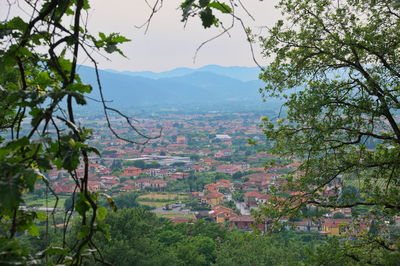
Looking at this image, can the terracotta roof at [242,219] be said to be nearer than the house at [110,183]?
Yes

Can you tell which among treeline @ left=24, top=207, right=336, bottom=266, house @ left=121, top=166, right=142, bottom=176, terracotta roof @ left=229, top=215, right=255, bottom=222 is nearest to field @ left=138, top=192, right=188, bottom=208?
house @ left=121, top=166, right=142, bottom=176

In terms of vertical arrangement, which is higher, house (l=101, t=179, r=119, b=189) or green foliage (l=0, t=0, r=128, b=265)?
green foliage (l=0, t=0, r=128, b=265)

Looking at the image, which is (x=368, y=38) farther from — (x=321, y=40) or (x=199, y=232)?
(x=199, y=232)

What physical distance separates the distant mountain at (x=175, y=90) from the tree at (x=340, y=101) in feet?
313

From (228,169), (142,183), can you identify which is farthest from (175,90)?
(142,183)

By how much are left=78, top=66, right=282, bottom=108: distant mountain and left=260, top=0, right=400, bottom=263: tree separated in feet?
313

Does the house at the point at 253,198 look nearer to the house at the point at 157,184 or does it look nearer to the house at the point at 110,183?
the house at the point at 157,184

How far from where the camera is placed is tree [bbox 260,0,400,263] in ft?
12.2

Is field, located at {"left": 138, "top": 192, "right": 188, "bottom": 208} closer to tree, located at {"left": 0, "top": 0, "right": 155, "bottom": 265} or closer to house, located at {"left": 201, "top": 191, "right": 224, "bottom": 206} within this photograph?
house, located at {"left": 201, "top": 191, "right": 224, "bottom": 206}

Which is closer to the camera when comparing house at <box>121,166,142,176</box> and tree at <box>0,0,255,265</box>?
tree at <box>0,0,255,265</box>

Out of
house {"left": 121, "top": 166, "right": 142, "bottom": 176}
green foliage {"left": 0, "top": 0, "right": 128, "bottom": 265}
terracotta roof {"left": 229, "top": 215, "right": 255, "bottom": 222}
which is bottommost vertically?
house {"left": 121, "top": 166, "right": 142, "bottom": 176}

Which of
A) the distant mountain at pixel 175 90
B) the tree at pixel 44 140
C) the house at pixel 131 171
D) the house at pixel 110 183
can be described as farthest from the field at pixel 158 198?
the distant mountain at pixel 175 90

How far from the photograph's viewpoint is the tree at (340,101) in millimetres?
3719

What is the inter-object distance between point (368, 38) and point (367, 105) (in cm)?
60
